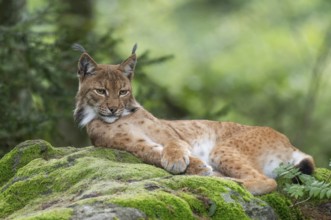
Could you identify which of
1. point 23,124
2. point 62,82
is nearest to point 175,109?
point 62,82

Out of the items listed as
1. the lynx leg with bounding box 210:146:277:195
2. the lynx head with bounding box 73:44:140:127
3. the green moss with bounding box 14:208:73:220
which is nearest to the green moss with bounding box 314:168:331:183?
the lynx leg with bounding box 210:146:277:195

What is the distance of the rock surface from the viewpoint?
13.8 feet

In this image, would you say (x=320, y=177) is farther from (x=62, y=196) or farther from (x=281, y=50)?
(x=281, y=50)

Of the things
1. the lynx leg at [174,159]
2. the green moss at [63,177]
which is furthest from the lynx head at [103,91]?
the green moss at [63,177]

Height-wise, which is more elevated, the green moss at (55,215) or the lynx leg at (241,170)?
the green moss at (55,215)

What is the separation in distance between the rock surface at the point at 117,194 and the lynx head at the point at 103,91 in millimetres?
505

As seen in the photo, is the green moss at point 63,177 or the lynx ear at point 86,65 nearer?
the green moss at point 63,177

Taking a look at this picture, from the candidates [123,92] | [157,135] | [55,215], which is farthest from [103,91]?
[55,215]

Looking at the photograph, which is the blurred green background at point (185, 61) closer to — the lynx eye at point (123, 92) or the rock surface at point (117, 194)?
the lynx eye at point (123, 92)

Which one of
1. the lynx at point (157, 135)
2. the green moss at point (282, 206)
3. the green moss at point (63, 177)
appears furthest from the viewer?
the lynx at point (157, 135)

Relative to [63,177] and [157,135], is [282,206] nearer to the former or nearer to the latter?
[157,135]

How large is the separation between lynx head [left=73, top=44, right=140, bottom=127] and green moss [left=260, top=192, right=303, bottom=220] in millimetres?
1454

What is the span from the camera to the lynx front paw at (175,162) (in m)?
5.38

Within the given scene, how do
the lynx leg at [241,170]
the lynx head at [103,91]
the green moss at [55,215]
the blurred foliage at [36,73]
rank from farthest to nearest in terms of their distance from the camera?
the blurred foliage at [36,73] → the lynx head at [103,91] → the lynx leg at [241,170] → the green moss at [55,215]
